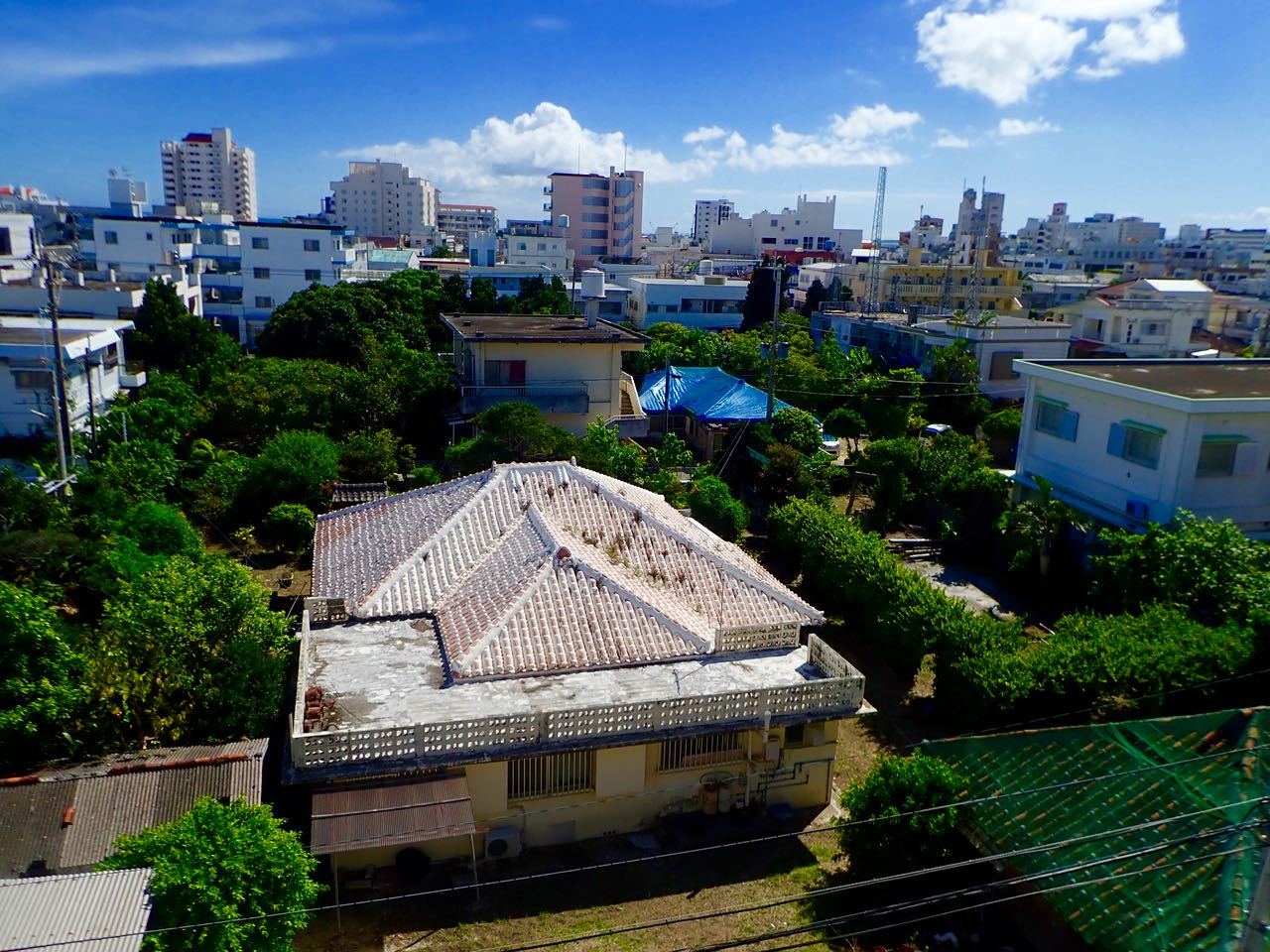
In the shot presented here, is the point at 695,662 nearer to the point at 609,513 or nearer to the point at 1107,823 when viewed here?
the point at 609,513

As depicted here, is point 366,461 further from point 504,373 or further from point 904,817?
point 904,817

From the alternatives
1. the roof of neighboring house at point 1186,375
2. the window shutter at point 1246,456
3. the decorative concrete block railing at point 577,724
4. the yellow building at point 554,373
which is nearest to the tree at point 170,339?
the yellow building at point 554,373

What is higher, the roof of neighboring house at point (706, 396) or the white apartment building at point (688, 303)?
the white apartment building at point (688, 303)

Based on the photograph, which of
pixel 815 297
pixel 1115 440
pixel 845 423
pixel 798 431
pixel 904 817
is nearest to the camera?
pixel 904 817

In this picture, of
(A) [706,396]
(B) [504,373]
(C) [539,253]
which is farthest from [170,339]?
(C) [539,253]

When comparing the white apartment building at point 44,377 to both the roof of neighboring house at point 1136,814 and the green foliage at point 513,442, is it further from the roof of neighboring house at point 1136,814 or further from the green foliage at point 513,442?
the roof of neighboring house at point 1136,814

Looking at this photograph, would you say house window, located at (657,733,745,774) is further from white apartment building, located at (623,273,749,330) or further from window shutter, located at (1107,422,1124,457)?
white apartment building, located at (623,273,749,330)
